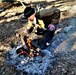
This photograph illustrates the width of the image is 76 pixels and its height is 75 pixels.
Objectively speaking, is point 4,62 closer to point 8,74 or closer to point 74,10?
point 8,74

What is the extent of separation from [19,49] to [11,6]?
6491mm

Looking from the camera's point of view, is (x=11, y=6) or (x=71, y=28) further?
(x=11, y=6)

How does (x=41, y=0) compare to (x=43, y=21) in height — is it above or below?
below

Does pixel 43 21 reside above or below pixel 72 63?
above

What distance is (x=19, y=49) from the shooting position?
30.4ft

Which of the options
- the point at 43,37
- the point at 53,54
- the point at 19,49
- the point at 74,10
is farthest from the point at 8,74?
the point at 74,10

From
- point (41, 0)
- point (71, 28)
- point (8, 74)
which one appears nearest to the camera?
point (8, 74)

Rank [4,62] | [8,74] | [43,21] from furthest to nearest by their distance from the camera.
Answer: [43,21]
[4,62]
[8,74]

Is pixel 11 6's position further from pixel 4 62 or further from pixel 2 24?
pixel 4 62

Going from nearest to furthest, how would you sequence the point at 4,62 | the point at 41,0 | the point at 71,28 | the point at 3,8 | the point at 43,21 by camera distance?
1. the point at 4,62
2. the point at 43,21
3. the point at 71,28
4. the point at 3,8
5. the point at 41,0

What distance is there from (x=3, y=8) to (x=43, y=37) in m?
5.71

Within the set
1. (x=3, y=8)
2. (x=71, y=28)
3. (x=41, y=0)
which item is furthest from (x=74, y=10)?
(x=3, y=8)

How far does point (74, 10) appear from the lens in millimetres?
13391

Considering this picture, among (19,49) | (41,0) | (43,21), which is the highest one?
(43,21)
